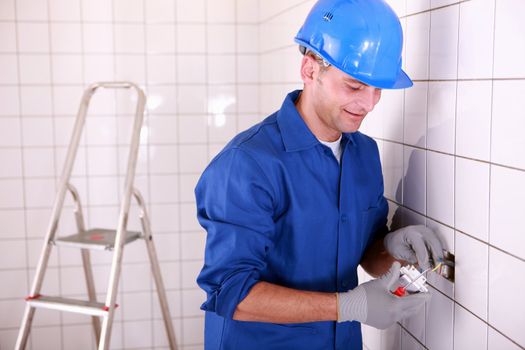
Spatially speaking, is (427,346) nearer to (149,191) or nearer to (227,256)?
(227,256)

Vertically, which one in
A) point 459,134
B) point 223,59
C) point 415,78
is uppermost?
point 223,59

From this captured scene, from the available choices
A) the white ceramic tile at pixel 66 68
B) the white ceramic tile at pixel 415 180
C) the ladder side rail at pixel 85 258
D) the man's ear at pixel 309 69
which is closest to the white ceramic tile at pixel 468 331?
the white ceramic tile at pixel 415 180

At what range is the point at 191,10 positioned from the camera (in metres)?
3.12

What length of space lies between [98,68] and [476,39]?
2.27 m

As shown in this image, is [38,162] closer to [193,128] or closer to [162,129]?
[162,129]

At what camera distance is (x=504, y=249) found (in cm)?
116

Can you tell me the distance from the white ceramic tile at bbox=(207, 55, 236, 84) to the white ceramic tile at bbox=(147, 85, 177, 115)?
0.21 metres

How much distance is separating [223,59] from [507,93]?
86.9 inches

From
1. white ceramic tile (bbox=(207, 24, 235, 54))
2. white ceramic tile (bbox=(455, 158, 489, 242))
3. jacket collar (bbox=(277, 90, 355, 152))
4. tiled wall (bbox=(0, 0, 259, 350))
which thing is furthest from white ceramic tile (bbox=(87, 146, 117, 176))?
white ceramic tile (bbox=(455, 158, 489, 242))

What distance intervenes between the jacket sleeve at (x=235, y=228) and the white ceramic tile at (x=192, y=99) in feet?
6.02

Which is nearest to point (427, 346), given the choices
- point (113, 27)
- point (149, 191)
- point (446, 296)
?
point (446, 296)

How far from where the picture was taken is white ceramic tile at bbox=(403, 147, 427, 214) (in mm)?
1498

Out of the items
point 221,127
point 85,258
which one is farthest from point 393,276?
point 221,127

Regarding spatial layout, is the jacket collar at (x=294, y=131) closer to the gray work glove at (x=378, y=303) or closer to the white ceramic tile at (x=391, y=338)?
the gray work glove at (x=378, y=303)
